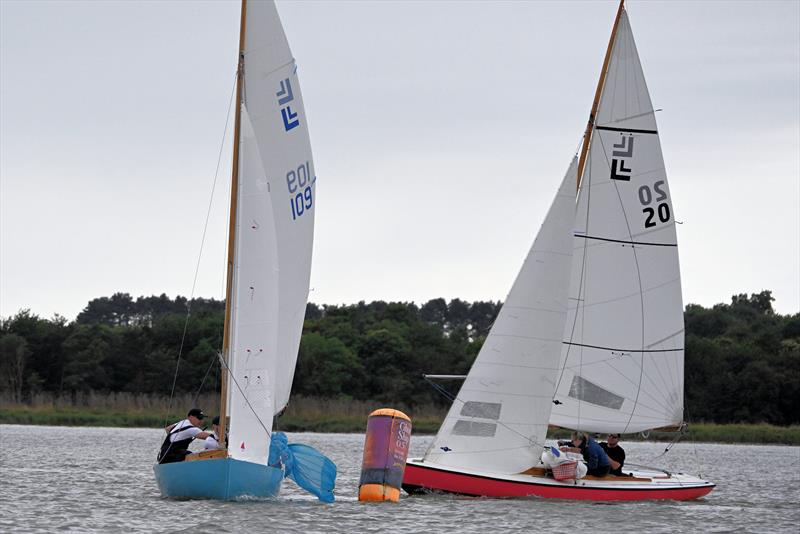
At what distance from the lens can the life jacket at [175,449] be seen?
2180cm

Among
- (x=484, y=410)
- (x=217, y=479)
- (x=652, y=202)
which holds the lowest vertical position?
(x=217, y=479)

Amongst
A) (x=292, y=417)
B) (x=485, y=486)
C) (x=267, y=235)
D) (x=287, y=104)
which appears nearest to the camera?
(x=267, y=235)

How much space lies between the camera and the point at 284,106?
23953 mm

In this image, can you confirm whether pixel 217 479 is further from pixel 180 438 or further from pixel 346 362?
pixel 346 362

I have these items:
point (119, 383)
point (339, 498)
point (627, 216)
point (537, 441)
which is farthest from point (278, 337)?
point (119, 383)

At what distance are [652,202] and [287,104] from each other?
23.4 feet

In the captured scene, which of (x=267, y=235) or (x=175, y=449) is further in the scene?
(x=175, y=449)

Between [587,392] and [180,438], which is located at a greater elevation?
[587,392]

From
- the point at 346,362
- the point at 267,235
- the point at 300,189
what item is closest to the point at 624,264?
the point at 300,189

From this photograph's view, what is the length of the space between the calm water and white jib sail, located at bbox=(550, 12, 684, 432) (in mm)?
2234

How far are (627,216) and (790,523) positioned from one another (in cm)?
637

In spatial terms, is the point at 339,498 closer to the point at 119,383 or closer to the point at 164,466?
the point at 164,466

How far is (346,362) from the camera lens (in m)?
70.6

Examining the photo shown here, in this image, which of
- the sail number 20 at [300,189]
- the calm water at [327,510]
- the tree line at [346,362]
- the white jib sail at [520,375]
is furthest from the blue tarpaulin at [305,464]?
the tree line at [346,362]
